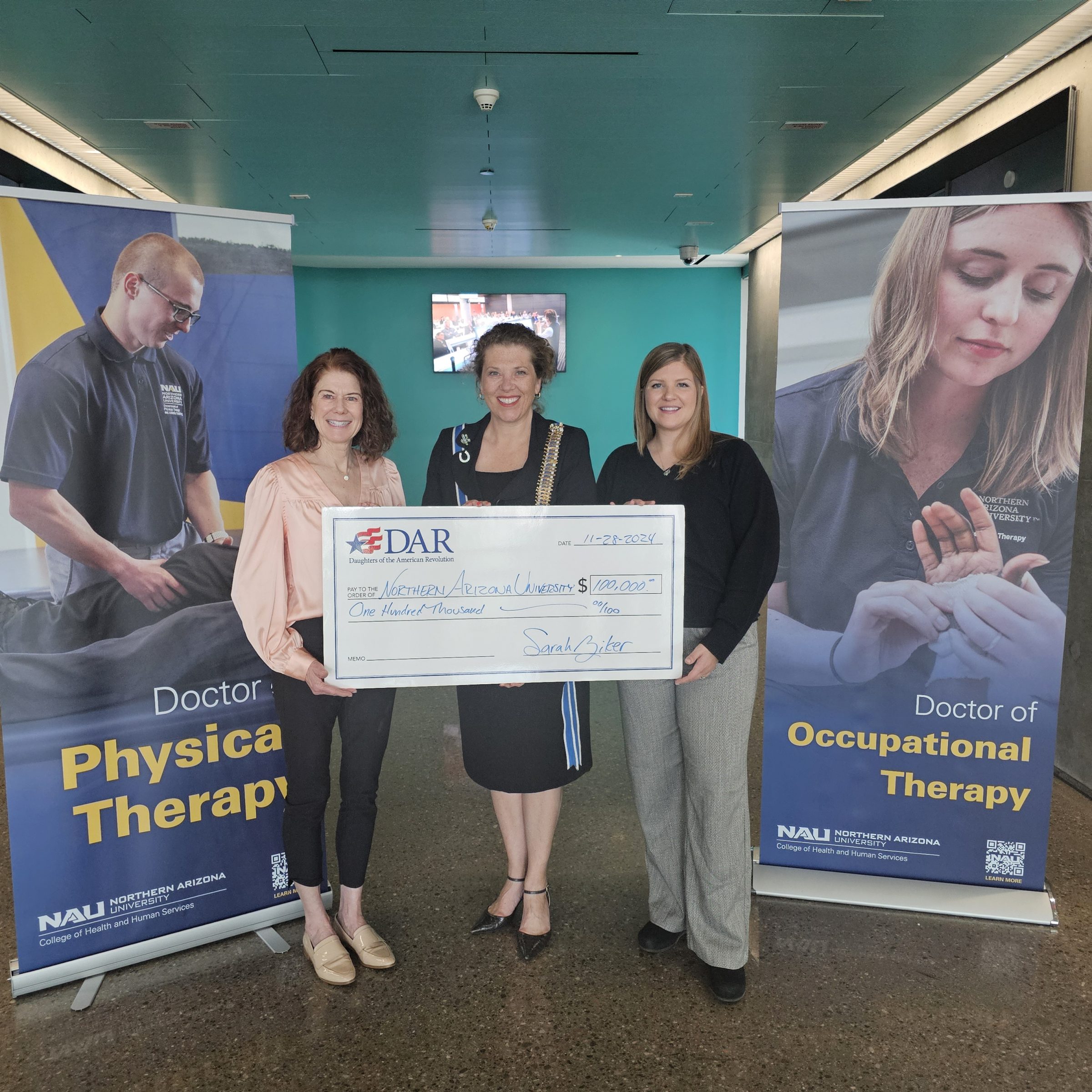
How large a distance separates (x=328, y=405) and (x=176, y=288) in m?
0.47

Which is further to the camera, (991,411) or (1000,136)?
(1000,136)

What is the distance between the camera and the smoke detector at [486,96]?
419cm

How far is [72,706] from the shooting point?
1962 millimetres

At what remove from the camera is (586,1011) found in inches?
76.0

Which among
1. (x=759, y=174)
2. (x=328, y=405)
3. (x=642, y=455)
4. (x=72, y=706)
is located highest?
(x=759, y=174)

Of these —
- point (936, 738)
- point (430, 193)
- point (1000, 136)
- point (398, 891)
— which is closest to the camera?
point (936, 738)

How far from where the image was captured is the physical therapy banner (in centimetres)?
209

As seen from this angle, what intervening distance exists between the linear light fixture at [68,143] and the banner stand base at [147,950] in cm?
373

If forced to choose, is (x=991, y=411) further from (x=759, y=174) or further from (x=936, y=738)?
(x=759, y=174)

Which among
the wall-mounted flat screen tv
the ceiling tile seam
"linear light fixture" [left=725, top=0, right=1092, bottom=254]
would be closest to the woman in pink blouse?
the ceiling tile seam

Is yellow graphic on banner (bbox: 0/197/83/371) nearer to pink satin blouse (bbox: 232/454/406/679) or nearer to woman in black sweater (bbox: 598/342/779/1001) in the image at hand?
pink satin blouse (bbox: 232/454/406/679)

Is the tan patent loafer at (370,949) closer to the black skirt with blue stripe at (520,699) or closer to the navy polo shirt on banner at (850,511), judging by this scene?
the black skirt with blue stripe at (520,699)

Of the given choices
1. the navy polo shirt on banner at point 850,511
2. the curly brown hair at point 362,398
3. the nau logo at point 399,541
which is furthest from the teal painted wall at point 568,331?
the nau logo at point 399,541

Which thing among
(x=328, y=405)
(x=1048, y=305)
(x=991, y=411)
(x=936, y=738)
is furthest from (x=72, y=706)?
(x=1048, y=305)
